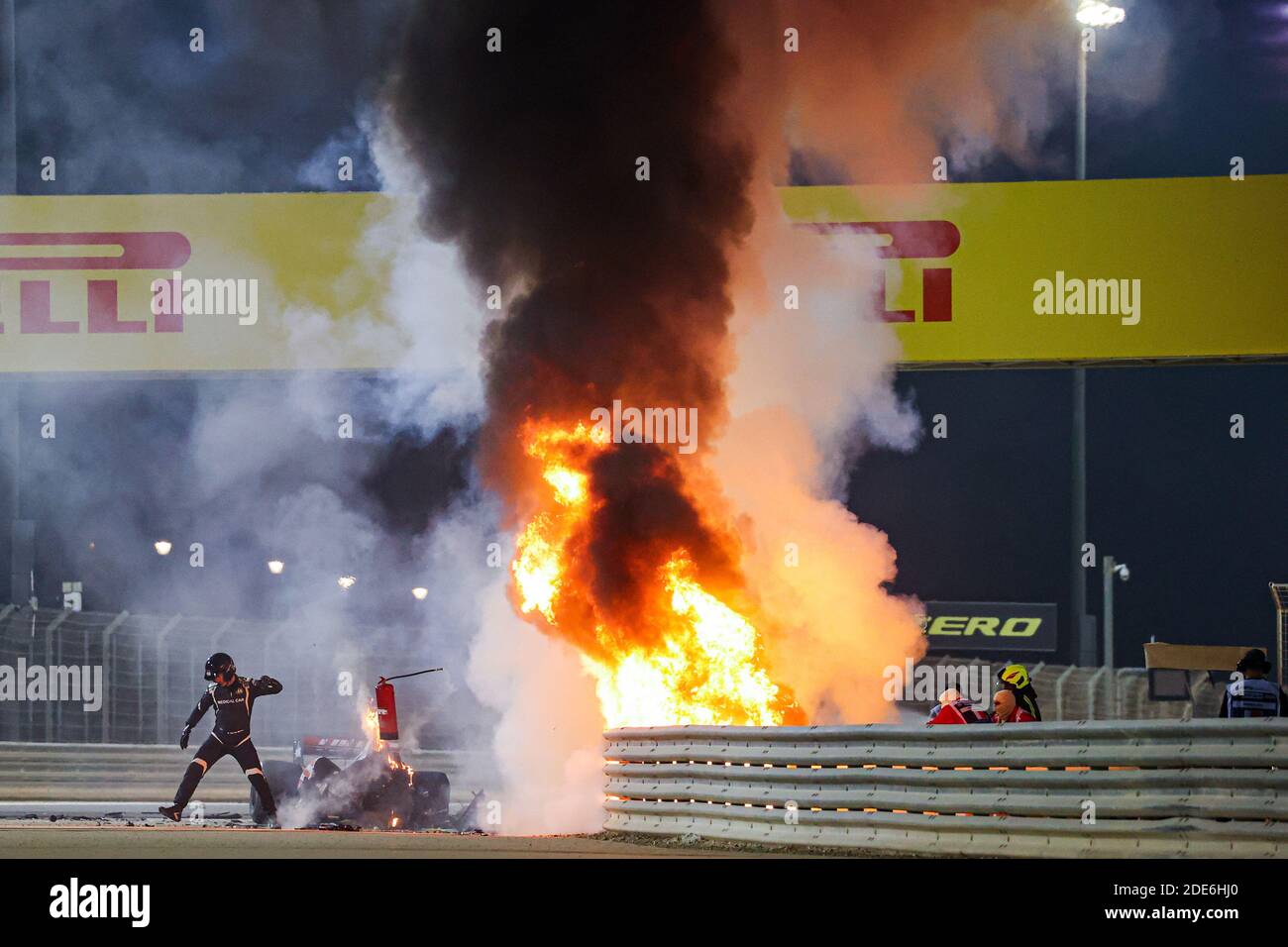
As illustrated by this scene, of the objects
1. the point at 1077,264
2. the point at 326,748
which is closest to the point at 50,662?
the point at 326,748

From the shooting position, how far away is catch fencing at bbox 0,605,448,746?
24609 mm

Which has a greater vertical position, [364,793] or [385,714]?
[385,714]

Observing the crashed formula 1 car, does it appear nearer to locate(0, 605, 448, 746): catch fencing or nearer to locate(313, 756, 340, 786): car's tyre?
locate(313, 756, 340, 786): car's tyre

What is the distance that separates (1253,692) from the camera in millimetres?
11352

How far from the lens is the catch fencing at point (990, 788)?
9.46 meters

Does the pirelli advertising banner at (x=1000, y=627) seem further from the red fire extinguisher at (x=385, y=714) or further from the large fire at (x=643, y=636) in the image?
the red fire extinguisher at (x=385, y=714)

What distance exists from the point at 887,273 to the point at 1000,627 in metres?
10.2

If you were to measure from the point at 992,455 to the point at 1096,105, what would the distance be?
6.73m

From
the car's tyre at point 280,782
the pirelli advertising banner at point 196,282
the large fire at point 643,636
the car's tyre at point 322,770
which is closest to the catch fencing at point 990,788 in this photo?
the large fire at point 643,636

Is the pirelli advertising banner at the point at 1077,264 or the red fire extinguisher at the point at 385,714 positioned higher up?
the pirelli advertising banner at the point at 1077,264

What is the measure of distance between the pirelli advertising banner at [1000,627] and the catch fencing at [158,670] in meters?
10.3

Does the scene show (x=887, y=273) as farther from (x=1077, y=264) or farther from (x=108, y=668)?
(x=108, y=668)

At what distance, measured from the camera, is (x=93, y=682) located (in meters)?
25.1
